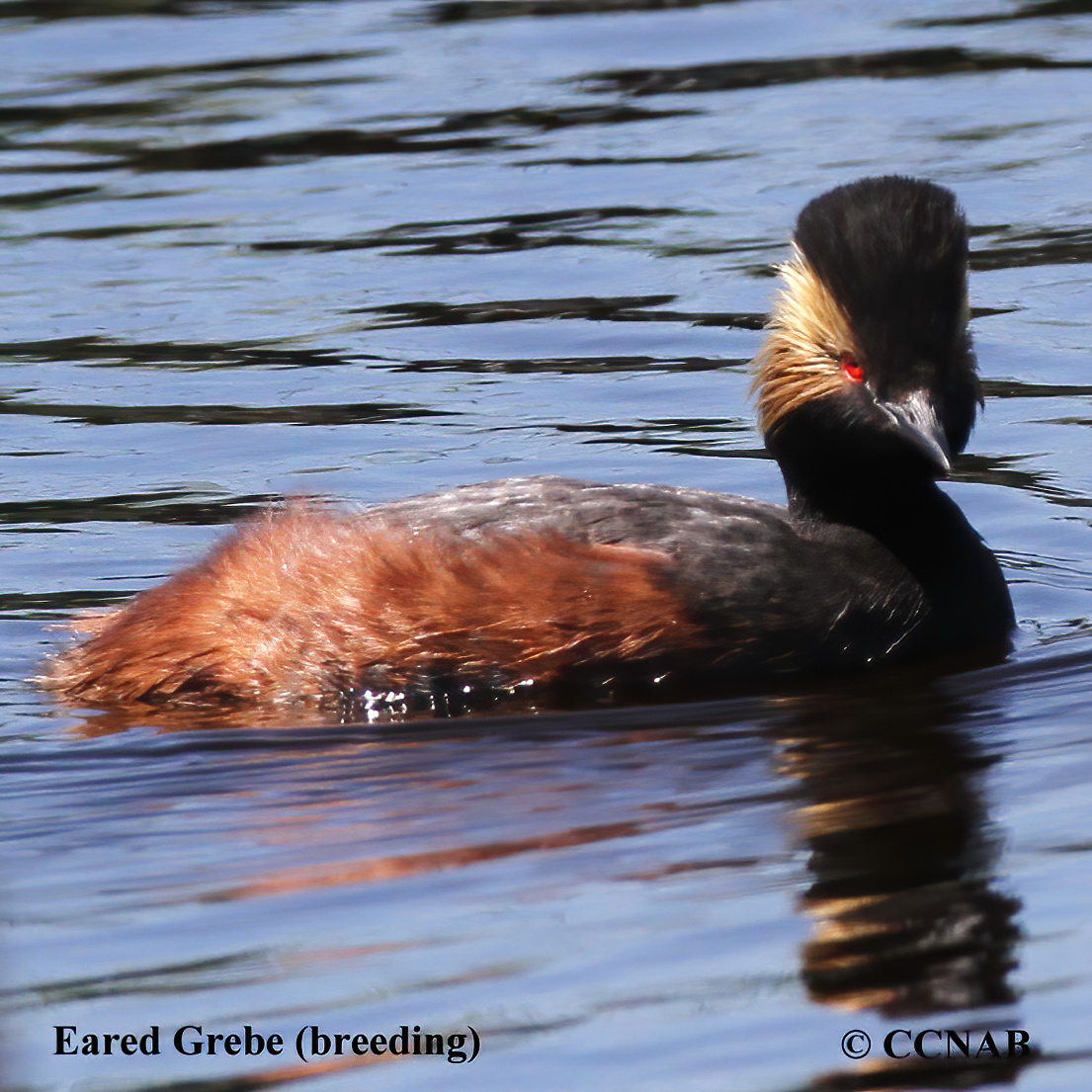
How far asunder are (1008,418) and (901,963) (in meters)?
6.43

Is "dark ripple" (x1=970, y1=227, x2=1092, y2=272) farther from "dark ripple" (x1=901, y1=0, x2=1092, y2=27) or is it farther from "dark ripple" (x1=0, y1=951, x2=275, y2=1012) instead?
"dark ripple" (x1=0, y1=951, x2=275, y2=1012)

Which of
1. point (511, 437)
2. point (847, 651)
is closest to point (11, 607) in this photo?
point (511, 437)

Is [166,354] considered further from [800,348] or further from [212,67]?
[212,67]

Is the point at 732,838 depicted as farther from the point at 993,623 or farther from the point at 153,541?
the point at 153,541

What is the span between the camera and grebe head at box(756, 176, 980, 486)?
817 cm

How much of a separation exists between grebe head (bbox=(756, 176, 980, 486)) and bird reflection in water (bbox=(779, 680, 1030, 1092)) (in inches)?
35.7

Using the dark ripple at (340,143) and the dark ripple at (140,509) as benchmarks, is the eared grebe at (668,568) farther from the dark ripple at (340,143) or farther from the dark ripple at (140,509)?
the dark ripple at (340,143)

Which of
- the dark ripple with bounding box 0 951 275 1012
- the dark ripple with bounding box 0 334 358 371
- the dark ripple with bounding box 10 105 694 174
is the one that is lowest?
Answer: the dark ripple with bounding box 0 951 275 1012

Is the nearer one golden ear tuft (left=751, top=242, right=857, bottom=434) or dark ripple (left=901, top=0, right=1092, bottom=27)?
golden ear tuft (left=751, top=242, right=857, bottom=434)

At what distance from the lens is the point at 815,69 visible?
1862 centimetres

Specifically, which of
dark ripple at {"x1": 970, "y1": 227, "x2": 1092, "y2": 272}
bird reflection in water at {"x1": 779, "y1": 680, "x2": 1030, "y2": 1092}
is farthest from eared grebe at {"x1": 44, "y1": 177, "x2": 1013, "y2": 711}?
dark ripple at {"x1": 970, "y1": 227, "x2": 1092, "y2": 272}

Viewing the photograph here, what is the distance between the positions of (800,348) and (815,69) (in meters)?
10.6

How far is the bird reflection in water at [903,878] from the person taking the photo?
18.2ft

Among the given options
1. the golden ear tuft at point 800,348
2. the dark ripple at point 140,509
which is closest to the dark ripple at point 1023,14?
the dark ripple at point 140,509
